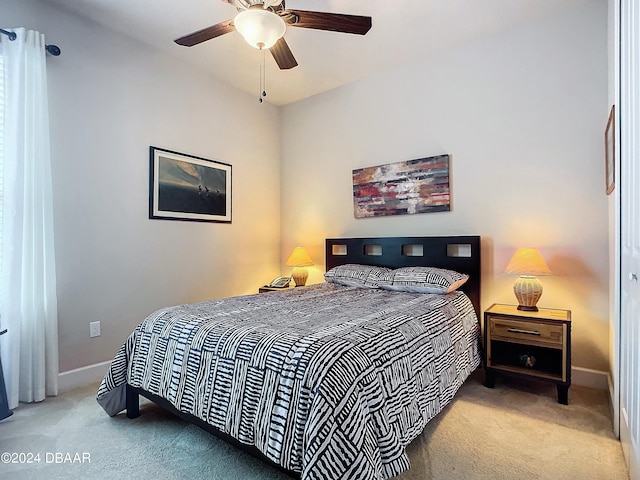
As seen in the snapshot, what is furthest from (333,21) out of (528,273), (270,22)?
(528,273)

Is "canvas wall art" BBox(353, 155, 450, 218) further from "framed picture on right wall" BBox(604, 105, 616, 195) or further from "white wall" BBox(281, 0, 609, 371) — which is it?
"framed picture on right wall" BBox(604, 105, 616, 195)

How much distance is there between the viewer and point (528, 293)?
2.57 m

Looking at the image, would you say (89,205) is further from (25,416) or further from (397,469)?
(397,469)

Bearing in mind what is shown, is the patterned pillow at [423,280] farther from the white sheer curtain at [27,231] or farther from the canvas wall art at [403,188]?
the white sheer curtain at [27,231]

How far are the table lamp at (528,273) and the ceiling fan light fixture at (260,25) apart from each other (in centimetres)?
221

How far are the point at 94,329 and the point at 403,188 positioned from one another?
9.69 feet

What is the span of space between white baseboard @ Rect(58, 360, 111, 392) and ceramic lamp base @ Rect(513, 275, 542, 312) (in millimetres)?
3279

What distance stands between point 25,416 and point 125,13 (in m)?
2.87

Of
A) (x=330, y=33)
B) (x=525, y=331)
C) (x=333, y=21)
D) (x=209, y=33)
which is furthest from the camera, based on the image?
(x=330, y=33)

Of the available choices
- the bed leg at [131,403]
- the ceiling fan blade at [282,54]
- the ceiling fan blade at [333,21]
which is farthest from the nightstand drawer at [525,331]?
the bed leg at [131,403]

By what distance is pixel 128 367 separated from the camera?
2.05 meters

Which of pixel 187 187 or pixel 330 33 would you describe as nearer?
pixel 330 33

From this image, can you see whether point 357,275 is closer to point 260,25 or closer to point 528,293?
point 528,293

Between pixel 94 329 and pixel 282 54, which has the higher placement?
pixel 282 54
